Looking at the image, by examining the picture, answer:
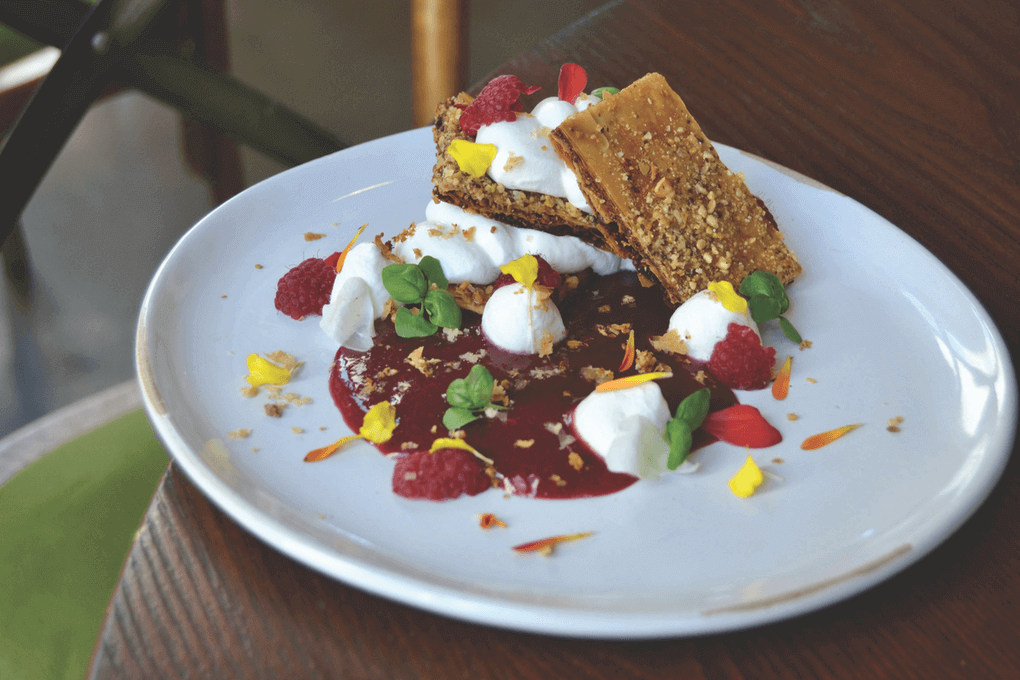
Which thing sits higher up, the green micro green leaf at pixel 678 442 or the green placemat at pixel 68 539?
the green micro green leaf at pixel 678 442

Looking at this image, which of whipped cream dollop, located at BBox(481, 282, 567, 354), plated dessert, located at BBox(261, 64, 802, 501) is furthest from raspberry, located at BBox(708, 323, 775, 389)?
whipped cream dollop, located at BBox(481, 282, 567, 354)

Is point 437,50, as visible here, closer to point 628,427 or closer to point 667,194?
point 667,194

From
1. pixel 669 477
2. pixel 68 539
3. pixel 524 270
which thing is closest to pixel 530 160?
pixel 524 270

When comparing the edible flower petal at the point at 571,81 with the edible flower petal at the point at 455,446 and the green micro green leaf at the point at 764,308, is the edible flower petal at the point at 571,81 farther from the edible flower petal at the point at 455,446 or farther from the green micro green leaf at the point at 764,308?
the edible flower petal at the point at 455,446

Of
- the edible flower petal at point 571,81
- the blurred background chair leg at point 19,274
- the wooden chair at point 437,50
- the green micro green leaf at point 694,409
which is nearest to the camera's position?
the green micro green leaf at point 694,409

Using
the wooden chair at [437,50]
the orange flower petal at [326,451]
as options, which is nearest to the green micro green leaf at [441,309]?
the orange flower petal at [326,451]

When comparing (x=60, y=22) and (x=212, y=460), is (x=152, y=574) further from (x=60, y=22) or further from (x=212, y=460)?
(x=60, y=22)
